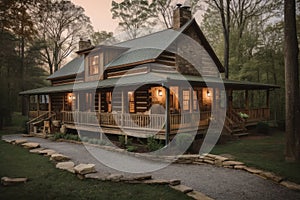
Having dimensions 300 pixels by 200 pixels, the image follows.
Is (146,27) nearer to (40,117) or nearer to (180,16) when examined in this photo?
(180,16)

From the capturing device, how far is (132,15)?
3158cm

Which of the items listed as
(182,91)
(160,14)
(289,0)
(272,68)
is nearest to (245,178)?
(289,0)

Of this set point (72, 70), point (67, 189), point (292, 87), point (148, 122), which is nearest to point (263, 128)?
point (292, 87)

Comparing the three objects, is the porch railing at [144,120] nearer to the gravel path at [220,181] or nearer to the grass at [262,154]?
the grass at [262,154]

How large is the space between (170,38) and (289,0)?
27.7 feet

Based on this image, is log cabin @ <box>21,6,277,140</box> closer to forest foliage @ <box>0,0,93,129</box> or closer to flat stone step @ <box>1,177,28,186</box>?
flat stone step @ <box>1,177,28,186</box>

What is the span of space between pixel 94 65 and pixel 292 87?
1422cm

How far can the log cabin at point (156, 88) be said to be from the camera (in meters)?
12.8

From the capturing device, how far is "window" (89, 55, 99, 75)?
18766mm

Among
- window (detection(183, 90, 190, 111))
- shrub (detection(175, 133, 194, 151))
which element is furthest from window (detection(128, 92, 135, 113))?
shrub (detection(175, 133, 194, 151))

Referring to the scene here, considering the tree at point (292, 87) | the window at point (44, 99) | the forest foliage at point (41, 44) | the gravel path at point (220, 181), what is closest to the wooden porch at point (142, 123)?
the gravel path at point (220, 181)

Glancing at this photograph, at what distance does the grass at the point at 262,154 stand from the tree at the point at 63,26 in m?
26.8

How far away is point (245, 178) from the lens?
24.9ft

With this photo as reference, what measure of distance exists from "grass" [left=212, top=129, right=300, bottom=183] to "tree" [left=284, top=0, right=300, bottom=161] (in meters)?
0.71
